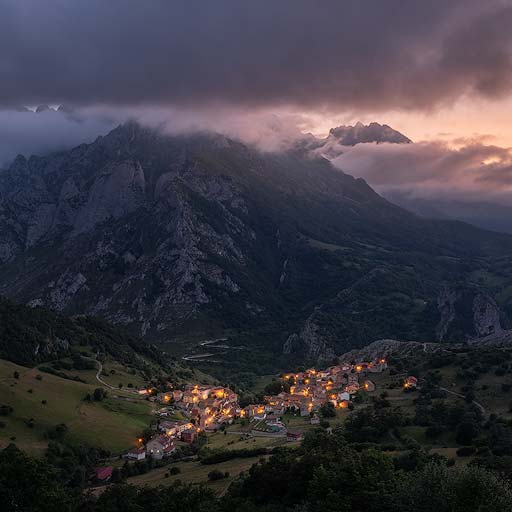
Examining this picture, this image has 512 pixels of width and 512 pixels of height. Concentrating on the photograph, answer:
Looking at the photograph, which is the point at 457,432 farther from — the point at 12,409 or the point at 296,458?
the point at 12,409

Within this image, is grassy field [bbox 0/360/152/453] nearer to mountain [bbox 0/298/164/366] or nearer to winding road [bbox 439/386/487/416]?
mountain [bbox 0/298/164/366]

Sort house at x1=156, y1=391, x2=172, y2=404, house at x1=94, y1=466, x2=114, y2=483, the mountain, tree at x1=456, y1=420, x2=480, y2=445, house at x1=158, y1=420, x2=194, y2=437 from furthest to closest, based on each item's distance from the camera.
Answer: the mountain, house at x1=156, y1=391, x2=172, y2=404, house at x1=158, y1=420, x2=194, y2=437, house at x1=94, y1=466, x2=114, y2=483, tree at x1=456, y1=420, x2=480, y2=445

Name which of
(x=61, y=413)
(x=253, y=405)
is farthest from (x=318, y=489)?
(x=253, y=405)

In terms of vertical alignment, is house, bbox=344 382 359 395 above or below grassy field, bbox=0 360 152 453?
above

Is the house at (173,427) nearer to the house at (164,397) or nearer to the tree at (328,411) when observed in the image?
the house at (164,397)

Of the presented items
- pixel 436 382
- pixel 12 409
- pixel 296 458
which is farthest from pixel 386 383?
pixel 12 409

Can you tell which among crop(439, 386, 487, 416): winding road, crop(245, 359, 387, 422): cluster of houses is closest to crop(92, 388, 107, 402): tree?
crop(245, 359, 387, 422): cluster of houses

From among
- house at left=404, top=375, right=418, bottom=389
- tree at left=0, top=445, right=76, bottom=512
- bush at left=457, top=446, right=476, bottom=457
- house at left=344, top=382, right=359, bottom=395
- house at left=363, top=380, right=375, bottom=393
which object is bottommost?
house at left=344, top=382, right=359, bottom=395
